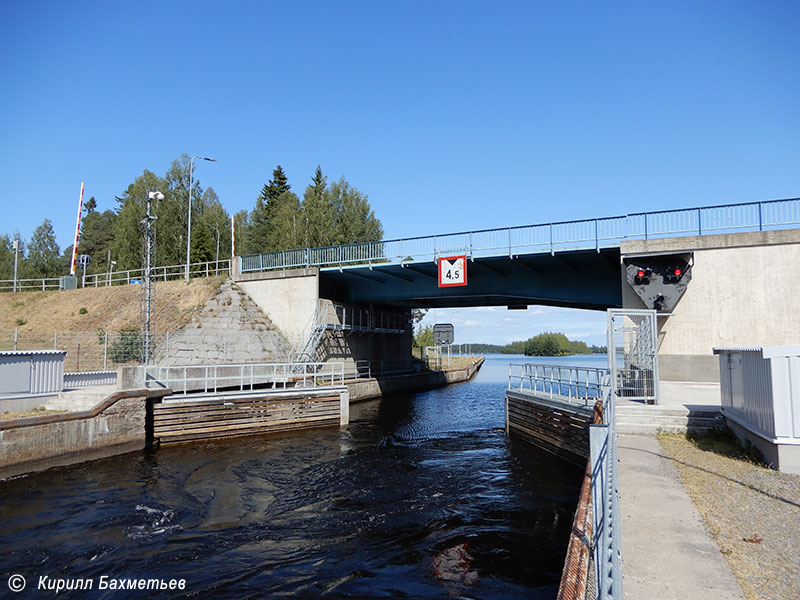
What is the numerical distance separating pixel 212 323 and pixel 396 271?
36.4 feet

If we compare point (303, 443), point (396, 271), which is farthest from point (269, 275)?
point (303, 443)

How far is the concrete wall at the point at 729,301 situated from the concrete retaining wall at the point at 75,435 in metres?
19.2

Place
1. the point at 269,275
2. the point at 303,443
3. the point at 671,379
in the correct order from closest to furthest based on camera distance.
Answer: the point at 303,443 < the point at 671,379 < the point at 269,275

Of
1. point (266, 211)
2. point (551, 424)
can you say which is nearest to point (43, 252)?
point (266, 211)

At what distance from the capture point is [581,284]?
2580 centimetres

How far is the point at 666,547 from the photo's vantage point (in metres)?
5.61

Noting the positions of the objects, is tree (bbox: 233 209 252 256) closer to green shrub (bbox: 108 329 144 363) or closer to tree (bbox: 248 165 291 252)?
tree (bbox: 248 165 291 252)

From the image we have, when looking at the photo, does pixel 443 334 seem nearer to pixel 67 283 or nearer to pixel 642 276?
pixel 67 283

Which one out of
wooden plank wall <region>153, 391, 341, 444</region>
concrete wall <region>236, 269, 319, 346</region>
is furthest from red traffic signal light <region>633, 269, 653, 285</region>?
concrete wall <region>236, 269, 319, 346</region>

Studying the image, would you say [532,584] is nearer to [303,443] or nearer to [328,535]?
[328,535]

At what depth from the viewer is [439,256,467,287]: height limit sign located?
87.5ft

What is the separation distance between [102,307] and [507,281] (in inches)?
1080

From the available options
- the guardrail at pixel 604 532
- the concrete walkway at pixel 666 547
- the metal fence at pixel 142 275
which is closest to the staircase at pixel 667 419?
the concrete walkway at pixel 666 547

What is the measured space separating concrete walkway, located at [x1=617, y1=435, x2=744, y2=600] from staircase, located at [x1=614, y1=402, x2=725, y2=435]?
428 centimetres
